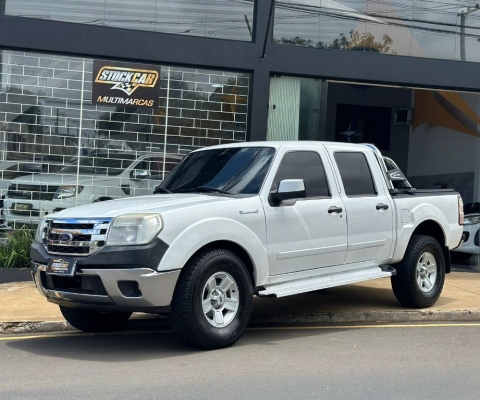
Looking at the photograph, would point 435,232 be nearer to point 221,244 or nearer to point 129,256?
point 221,244

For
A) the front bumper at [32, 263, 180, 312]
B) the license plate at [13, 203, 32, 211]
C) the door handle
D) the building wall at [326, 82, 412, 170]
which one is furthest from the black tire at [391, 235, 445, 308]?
the building wall at [326, 82, 412, 170]

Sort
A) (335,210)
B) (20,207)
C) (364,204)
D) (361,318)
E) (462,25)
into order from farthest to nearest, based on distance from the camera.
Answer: (462,25) < (20,207) < (361,318) < (364,204) < (335,210)

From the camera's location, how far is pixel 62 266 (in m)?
7.14

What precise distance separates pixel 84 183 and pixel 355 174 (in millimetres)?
5777

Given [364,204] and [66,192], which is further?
[66,192]

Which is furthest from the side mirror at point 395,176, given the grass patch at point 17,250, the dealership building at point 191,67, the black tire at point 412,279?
the grass patch at point 17,250

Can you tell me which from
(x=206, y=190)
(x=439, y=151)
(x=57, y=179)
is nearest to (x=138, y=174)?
(x=57, y=179)

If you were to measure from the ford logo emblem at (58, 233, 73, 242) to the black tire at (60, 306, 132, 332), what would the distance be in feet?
3.75

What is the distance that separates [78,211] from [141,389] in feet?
7.40

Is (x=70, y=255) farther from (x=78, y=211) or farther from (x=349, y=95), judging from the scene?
(x=349, y=95)

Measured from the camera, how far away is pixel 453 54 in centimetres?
1452

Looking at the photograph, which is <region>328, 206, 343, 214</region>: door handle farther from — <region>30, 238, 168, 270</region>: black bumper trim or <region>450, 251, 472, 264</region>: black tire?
<region>450, 251, 472, 264</region>: black tire

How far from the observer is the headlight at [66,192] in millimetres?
13078

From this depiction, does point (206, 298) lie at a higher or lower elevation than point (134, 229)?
lower
